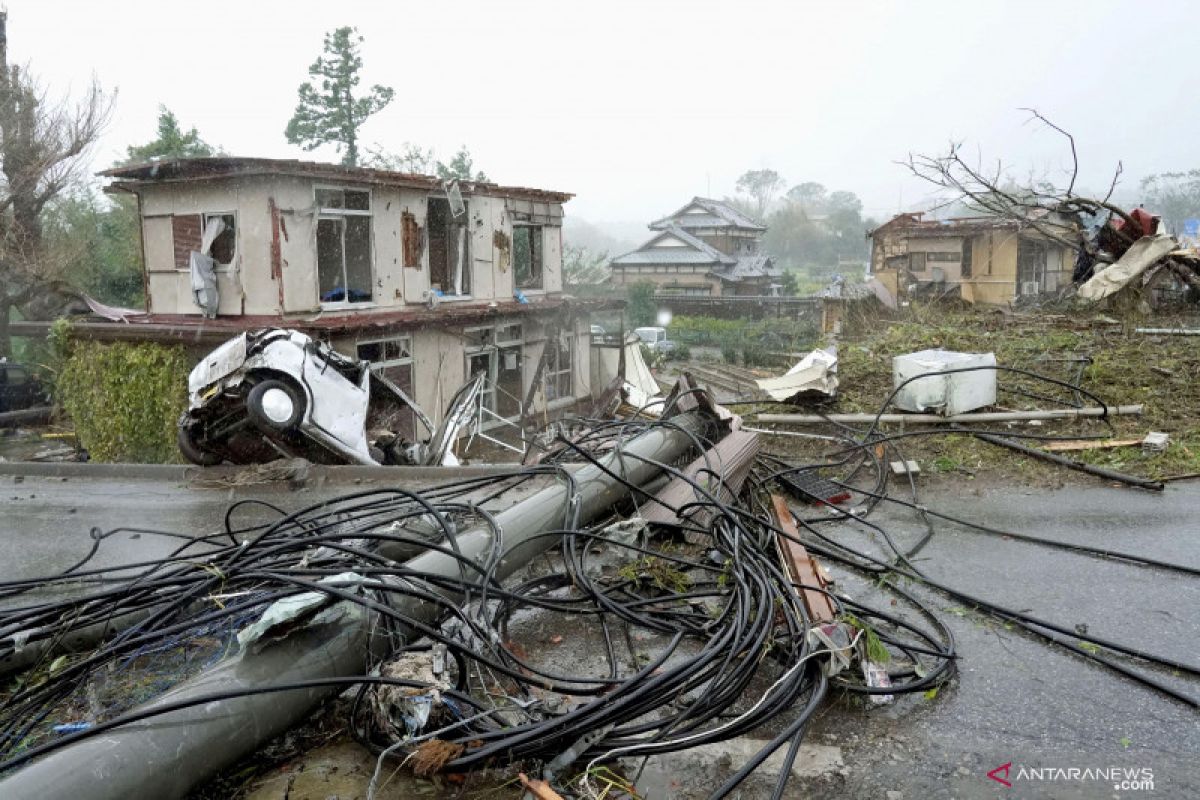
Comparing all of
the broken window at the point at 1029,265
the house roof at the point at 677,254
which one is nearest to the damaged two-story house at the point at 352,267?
the broken window at the point at 1029,265

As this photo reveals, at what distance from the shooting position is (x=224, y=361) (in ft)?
27.0

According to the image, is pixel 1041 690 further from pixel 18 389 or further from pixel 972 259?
pixel 972 259

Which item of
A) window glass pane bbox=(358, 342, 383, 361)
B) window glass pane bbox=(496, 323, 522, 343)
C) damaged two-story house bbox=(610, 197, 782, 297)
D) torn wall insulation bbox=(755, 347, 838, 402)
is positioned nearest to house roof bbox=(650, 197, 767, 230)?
damaged two-story house bbox=(610, 197, 782, 297)

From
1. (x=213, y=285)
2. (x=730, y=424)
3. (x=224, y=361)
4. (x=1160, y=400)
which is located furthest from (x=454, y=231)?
(x=1160, y=400)

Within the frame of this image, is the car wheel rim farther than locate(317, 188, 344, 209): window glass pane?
No

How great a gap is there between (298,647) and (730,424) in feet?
16.0

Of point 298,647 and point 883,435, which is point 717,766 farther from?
point 883,435

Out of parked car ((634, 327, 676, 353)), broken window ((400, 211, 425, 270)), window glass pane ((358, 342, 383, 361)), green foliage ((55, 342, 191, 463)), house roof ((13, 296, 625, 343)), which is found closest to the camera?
house roof ((13, 296, 625, 343))

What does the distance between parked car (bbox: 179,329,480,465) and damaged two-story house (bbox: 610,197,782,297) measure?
3062 centimetres

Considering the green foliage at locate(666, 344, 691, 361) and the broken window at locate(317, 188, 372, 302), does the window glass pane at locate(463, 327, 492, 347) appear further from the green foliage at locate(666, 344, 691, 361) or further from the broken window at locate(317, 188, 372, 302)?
the green foliage at locate(666, 344, 691, 361)

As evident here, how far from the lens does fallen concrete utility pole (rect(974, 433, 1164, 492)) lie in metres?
6.80

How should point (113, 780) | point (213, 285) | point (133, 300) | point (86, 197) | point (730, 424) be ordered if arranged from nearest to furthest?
point (113, 780) < point (730, 424) < point (213, 285) < point (133, 300) < point (86, 197)

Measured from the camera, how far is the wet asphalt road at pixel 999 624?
304cm

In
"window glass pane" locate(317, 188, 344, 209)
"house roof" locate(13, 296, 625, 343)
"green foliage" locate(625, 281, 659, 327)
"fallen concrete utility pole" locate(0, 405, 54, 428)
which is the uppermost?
"window glass pane" locate(317, 188, 344, 209)
